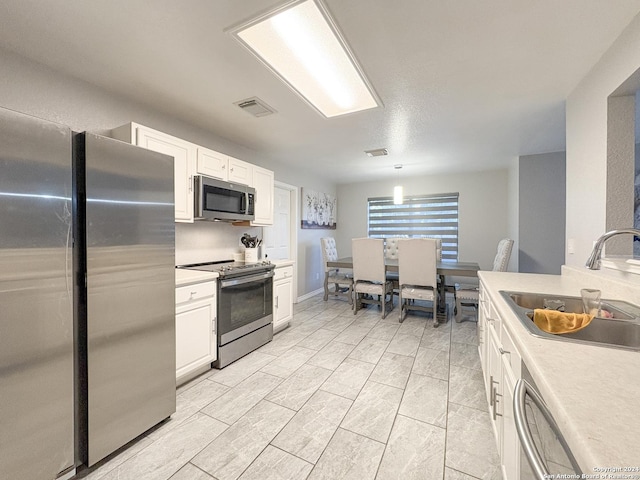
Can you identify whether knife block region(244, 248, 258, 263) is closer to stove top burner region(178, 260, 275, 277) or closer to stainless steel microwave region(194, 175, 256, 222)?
stove top burner region(178, 260, 275, 277)

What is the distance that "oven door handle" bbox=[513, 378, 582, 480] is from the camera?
49cm

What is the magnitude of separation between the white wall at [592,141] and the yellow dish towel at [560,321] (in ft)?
3.13

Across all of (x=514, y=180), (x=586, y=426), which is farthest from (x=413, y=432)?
(x=514, y=180)

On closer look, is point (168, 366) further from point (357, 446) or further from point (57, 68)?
point (57, 68)

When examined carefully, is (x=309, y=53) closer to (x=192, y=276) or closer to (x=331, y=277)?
(x=192, y=276)

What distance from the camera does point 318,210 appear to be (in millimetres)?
5379

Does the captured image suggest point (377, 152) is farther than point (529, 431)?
Yes

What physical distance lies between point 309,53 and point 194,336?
2251 millimetres

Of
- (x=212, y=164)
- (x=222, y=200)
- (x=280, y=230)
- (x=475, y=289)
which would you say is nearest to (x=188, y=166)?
(x=212, y=164)

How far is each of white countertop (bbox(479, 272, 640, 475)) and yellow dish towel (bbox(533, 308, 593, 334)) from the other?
0.27 metres

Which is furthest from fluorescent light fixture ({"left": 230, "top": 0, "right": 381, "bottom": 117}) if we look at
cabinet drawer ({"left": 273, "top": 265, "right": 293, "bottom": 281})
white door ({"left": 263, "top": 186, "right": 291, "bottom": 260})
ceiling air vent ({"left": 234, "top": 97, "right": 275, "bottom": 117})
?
white door ({"left": 263, "top": 186, "right": 291, "bottom": 260})

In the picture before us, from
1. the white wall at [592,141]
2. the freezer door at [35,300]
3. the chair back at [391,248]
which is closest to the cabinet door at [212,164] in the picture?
the freezer door at [35,300]

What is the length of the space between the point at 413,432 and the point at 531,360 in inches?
48.2

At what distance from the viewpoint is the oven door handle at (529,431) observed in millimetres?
485
